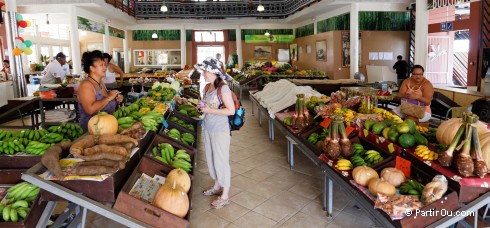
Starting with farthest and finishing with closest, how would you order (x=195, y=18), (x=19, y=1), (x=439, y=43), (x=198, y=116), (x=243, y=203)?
(x=195, y=18) → (x=439, y=43) → (x=19, y=1) → (x=198, y=116) → (x=243, y=203)

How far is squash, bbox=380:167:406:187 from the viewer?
10.0 feet

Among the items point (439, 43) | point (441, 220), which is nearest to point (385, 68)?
point (439, 43)

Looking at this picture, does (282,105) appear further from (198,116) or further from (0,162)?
(0,162)

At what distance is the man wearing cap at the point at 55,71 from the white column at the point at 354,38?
9.85 metres

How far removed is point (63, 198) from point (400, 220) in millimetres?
2332

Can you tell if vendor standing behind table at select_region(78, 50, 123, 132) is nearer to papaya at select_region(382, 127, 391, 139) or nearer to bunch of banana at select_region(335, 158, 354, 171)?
bunch of banana at select_region(335, 158, 354, 171)

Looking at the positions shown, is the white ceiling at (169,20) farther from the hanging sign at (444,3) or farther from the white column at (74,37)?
the hanging sign at (444,3)

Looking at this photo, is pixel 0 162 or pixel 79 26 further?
pixel 79 26

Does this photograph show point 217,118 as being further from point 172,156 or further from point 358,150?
point 358,150

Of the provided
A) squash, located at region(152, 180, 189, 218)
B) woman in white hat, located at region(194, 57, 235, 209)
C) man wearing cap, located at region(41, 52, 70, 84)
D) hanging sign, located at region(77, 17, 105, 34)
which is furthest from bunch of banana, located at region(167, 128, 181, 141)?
hanging sign, located at region(77, 17, 105, 34)

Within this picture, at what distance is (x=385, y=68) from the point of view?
556 inches

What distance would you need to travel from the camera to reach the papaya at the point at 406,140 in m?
3.44

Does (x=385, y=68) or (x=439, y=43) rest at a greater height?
(x=439, y=43)

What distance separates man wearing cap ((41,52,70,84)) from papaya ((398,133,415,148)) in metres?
9.45
